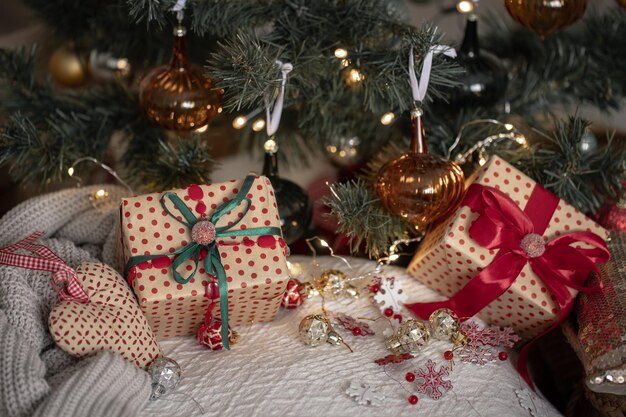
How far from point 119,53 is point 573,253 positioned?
3.10 feet

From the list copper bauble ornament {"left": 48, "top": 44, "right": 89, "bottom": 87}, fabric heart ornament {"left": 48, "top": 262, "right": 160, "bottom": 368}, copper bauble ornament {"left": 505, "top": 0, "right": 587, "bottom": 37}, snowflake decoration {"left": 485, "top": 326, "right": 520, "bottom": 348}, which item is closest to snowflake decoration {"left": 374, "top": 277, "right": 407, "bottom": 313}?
snowflake decoration {"left": 485, "top": 326, "right": 520, "bottom": 348}

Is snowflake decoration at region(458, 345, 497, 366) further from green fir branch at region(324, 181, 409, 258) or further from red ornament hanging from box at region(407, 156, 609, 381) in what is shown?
green fir branch at region(324, 181, 409, 258)

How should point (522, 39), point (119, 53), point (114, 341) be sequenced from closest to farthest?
point (114, 341), point (119, 53), point (522, 39)

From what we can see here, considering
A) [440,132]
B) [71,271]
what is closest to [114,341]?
[71,271]

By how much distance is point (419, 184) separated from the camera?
104 cm

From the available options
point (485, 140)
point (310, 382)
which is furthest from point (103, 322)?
point (485, 140)

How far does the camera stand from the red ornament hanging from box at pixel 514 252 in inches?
41.4

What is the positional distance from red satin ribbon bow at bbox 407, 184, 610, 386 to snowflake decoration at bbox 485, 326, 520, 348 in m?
0.03

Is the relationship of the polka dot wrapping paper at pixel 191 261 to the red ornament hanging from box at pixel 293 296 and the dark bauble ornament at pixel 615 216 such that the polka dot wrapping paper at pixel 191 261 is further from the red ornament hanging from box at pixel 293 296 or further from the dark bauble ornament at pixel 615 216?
the dark bauble ornament at pixel 615 216

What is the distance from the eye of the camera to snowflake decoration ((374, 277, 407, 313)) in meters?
1.13

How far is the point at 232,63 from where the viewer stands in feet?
3.32

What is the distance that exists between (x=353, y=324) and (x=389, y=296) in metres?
0.09

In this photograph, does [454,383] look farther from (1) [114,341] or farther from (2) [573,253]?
(1) [114,341]

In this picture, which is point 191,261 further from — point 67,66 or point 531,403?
point 67,66
